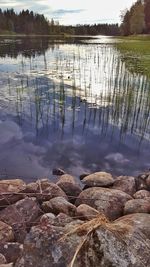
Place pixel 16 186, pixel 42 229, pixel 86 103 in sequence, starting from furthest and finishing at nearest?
pixel 86 103 < pixel 16 186 < pixel 42 229

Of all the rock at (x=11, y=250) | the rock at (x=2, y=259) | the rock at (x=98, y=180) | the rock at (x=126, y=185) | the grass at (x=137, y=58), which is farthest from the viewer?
the grass at (x=137, y=58)

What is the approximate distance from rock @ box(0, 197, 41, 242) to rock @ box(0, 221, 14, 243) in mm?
130

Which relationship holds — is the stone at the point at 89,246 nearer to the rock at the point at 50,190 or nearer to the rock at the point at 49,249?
the rock at the point at 49,249

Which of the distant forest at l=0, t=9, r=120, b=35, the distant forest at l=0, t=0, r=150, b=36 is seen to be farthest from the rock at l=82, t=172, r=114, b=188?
the distant forest at l=0, t=9, r=120, b=35

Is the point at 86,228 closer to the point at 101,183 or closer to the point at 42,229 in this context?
the point at 42,229

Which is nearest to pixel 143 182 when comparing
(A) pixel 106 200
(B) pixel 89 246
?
(A) pixel 106 200

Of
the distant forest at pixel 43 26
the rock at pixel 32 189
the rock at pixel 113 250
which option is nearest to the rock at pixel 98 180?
the rock at pixel 32 189

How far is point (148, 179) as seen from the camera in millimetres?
7250

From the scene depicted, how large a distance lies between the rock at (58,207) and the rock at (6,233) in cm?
92

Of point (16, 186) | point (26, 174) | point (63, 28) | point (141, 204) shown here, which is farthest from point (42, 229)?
point (63, 28)

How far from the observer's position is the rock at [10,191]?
5.71m

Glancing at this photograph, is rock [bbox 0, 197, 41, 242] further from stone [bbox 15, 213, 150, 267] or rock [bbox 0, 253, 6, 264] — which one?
stone [bbox 15, 213, 150, 267]

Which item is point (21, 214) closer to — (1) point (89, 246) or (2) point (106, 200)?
(2) point (106, 200)

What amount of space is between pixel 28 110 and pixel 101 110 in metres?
2.62
